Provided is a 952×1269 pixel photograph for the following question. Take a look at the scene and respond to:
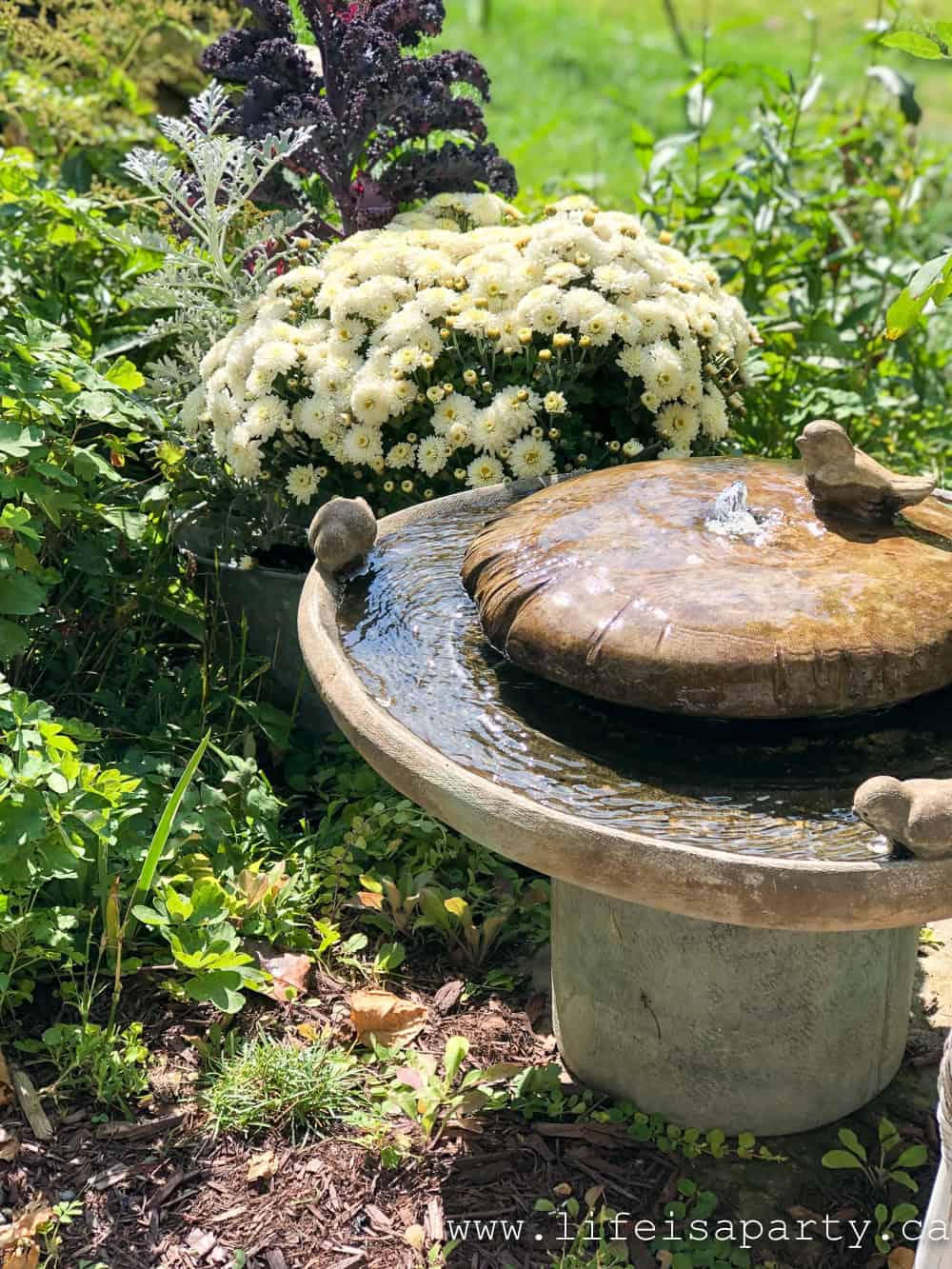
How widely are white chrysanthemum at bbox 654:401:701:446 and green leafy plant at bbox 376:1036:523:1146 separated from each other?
1.60 m

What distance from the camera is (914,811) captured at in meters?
1.88

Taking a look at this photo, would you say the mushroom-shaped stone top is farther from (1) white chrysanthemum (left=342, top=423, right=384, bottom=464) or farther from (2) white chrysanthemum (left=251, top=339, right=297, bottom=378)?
(2) white chrysanthemum (left=251, top=339, right=297, bottom=378)

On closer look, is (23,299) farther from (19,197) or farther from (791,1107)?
(791,1107)

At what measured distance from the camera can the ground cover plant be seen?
96.7 inches

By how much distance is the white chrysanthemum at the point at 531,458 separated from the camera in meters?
3.38

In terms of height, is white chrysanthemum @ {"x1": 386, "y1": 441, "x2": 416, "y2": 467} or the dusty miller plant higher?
the dusty miller plant

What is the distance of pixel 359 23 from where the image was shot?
13.1 ft

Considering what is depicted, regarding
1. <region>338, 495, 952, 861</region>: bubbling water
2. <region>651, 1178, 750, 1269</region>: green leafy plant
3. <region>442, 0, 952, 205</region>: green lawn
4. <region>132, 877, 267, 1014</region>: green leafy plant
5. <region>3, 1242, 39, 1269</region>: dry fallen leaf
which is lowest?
<region>651, 1178, 750, 1269</region>: green leafy plant

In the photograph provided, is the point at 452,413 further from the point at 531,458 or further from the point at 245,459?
the point at 245,459

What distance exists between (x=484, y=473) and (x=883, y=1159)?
69.8 inches

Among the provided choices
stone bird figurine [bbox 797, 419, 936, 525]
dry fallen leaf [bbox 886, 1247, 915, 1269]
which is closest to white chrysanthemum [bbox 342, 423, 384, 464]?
stone bird figurine [bbox 797, 419, 936, 525]

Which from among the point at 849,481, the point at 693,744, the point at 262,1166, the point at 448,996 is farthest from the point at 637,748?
the point at 262,1166

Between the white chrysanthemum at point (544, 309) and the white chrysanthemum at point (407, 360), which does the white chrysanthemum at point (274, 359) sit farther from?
the white chrysanthemum at point (544, 309)

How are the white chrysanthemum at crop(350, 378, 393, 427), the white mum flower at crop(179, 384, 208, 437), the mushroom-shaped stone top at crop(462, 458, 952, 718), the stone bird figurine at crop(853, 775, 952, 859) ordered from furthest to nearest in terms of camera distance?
the white mum flower at crop(179, 384, 208, 437) → the white chrysanthemum at crop(350, 378, 393, 427) → the mushroom-shaped stone top at crop(462, 458, 952, 718) → the stone bird figurine at crop(853, 775, 952, 859)
